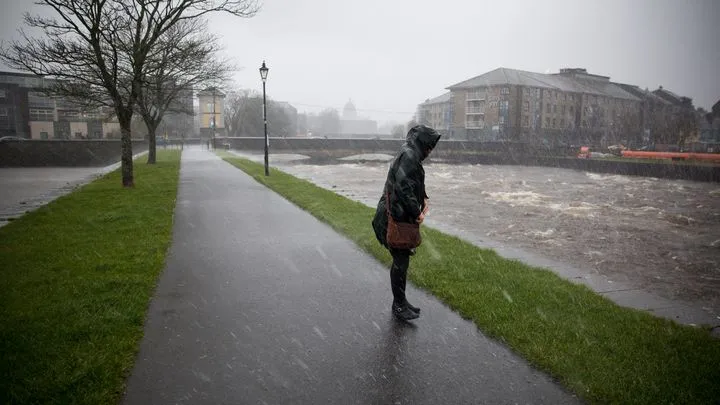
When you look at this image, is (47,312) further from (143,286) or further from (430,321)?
(430,321)

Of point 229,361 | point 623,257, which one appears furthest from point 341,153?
point 229,361

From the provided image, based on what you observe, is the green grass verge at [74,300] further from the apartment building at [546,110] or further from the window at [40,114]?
the window at [40,114]

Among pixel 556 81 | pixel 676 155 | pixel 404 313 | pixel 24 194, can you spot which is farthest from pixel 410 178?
pixel 556 81

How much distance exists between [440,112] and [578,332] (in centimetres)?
10437

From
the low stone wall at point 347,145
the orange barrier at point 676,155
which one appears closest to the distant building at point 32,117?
the low stone wall at point 347,145

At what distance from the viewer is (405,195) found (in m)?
4.15

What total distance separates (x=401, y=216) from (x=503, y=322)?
1.49 metres

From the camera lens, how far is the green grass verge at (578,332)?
3201mm

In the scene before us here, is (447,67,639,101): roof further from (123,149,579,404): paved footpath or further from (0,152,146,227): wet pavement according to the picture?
(123,149,579,404): paved footpath

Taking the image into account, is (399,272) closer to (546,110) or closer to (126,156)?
(126,156)

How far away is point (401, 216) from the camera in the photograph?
4250mm

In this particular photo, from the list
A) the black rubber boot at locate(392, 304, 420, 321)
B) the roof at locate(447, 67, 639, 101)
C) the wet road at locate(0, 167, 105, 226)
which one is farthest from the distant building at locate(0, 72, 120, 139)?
the black rubber boot at locate(392, 304, 420, 321)

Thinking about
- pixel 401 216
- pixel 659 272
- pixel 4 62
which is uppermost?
pixel 4 62

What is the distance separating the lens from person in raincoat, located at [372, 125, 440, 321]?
4.18 metres
